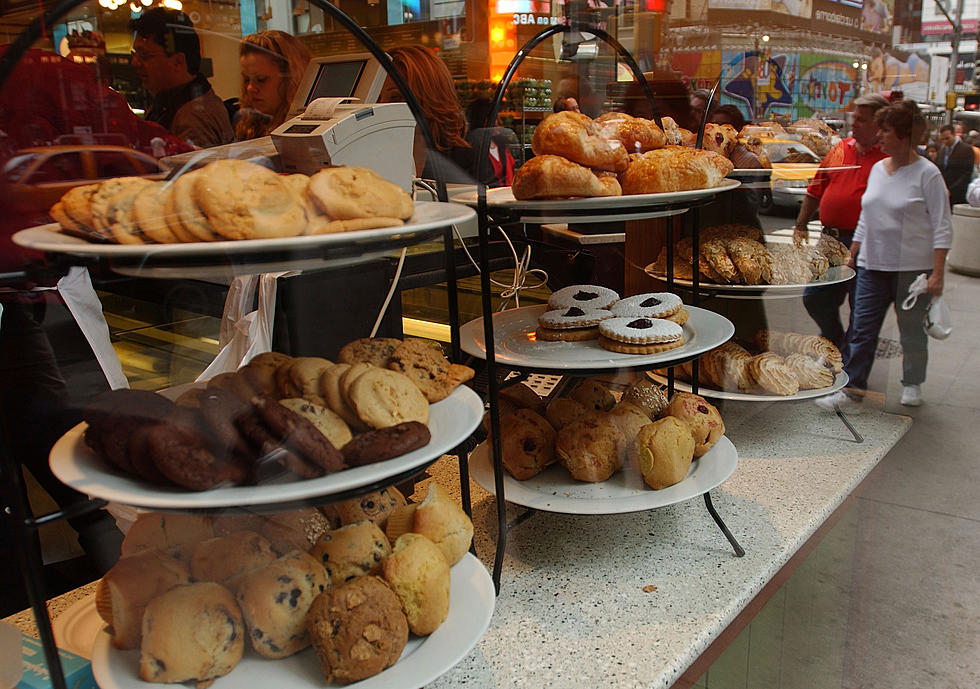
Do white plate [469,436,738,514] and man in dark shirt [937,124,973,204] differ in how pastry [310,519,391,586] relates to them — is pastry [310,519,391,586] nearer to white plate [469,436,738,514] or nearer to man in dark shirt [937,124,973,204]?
white plate [469,436,738,514]

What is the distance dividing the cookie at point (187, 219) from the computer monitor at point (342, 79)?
0.33 meters

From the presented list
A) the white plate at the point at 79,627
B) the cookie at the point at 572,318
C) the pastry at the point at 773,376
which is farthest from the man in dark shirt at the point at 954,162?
the white plate at the point at 79,627

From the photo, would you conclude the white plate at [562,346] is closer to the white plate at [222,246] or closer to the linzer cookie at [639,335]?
the linzer cookie at [639,335]

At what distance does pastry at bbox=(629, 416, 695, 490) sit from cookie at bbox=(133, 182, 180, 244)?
89 centimetres

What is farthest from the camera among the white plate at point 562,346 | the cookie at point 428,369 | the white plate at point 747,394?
the white plate at point 747,394

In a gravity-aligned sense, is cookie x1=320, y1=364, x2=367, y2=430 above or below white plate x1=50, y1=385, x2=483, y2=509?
above

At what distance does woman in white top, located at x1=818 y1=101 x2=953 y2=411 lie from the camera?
6.74ft

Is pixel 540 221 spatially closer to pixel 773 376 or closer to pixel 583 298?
pixel 583 298

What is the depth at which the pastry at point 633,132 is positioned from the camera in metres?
1.24

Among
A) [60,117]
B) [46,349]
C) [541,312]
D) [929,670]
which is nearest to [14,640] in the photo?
[46,349]

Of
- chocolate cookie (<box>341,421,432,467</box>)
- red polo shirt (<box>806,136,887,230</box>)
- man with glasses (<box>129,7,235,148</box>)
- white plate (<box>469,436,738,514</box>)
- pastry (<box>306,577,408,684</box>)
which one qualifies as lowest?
white plate (<box>469,436,738,514</box>)

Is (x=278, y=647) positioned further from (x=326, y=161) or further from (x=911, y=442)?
(x=911, y=442)

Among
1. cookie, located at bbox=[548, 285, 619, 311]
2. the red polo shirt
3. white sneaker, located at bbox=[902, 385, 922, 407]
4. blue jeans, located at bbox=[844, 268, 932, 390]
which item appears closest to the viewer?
cookie, located at bbox=[548, 285, 619, 311]

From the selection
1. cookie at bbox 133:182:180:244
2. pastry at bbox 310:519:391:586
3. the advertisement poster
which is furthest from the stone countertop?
the advertisement poster
